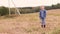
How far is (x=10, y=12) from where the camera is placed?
78.9 feet

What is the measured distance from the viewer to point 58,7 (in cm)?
2805

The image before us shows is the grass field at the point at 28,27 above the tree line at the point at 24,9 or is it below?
above

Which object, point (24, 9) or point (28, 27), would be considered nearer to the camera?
point (28, 27)

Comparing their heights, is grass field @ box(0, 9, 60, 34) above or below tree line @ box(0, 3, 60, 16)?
above

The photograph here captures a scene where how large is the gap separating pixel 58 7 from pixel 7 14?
665 centimetres

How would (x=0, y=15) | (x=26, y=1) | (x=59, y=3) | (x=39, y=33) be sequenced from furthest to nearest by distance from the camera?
(x=59, y=3) → (x=26, y=1) → (x=0, y=15) → (x=39, y=33)

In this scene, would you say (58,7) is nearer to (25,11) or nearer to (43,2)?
(43,2)

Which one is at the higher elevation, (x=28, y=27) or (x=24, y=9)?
(x=28, y=27)

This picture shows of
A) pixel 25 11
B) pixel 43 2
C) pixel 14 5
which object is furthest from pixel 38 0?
pixel 14 5

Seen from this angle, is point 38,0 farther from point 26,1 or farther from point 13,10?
point 13,10

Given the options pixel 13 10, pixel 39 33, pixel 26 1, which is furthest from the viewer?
pixel 26 1

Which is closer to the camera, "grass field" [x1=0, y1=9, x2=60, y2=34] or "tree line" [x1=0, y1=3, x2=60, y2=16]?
"grass field" [x1=0, y1=9, x2=60, y2=34]

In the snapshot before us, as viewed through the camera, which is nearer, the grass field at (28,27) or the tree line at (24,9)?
the grass field at (28,27)

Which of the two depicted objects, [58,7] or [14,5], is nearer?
[14,5]
